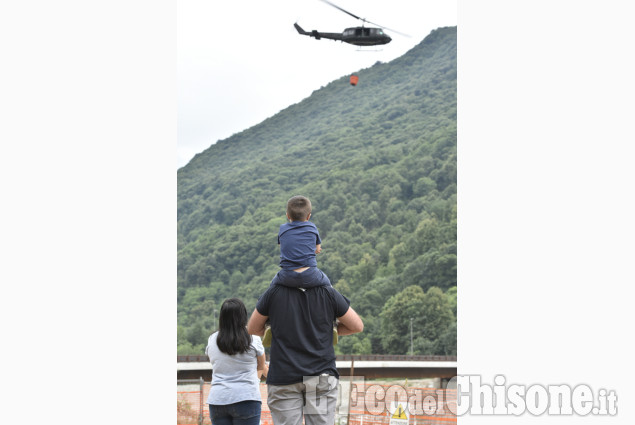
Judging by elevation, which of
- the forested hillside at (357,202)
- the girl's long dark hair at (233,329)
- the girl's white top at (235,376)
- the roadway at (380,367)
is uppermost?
the forested hillside at (357,202)

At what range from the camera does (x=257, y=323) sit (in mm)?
3609

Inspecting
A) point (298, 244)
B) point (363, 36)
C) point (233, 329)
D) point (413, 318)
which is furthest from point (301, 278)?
point (413, 318)

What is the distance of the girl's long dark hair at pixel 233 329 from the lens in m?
4.13

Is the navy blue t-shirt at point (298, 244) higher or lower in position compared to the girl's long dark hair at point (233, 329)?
higher

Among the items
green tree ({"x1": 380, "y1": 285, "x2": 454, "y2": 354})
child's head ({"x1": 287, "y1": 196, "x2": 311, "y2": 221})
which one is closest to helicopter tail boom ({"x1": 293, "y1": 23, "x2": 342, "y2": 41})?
green tree ({"x1": 380, "y1": 285, "x2": 454, "y2": 354})

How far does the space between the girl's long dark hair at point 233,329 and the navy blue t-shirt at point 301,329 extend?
62 cm

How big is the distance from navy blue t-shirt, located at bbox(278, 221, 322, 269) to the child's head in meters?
0.04

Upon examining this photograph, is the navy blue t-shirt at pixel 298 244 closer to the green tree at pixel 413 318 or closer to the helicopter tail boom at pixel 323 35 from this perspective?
the helicopter tail boom at pixel 323 35

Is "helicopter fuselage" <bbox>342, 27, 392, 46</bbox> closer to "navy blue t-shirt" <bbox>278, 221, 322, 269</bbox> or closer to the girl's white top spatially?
the girl's white top

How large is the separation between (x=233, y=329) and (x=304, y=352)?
30.0 inches

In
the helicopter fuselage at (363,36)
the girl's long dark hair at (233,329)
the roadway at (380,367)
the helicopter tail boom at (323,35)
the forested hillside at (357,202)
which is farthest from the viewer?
the forested hillside at (357,202)

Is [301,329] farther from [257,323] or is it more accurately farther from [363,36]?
[363,36]

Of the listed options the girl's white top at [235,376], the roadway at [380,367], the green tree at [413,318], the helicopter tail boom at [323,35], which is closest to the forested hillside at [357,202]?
the green tree at [413,318]

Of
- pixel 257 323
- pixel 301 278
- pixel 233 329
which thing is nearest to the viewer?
pixel 301 278
